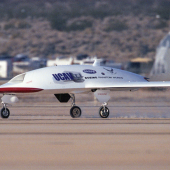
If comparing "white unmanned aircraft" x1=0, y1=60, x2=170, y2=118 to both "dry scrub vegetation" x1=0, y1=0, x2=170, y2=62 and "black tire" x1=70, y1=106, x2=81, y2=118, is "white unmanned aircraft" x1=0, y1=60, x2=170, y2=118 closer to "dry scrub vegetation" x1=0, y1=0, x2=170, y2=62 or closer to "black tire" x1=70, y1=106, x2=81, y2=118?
"black tire" x1=70, y1=106, x2=81, y2=118

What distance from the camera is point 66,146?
1257 centimetres

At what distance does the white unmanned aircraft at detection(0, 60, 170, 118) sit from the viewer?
20.6 meters

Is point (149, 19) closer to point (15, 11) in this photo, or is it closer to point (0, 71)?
point (15, 11)

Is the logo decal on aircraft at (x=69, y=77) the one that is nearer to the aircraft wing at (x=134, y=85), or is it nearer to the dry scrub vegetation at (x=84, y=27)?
the aircraft wing at (x=134, y=85)

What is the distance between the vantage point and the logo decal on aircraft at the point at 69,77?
20.9 meters

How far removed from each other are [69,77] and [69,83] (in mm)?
247

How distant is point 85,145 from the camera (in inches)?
500

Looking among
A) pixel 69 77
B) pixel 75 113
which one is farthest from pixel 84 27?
pixel 69 77

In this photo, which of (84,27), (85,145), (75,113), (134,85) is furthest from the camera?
(84,27)

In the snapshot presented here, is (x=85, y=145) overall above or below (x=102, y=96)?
below

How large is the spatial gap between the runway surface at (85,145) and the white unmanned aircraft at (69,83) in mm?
2101

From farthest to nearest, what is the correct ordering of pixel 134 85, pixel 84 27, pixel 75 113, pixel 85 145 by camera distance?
pixel 84 27
pixel 75 113
pixel 134 85
pixel 85 145

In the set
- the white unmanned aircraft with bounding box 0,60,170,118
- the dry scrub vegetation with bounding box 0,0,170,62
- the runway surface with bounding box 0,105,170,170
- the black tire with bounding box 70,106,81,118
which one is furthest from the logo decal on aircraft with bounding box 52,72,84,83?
the dry scrub vegetation with bounding box 0,0,170,62

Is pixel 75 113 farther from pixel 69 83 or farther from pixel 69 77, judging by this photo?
pixel 69 77
